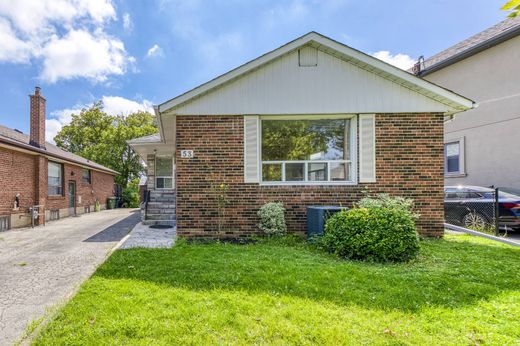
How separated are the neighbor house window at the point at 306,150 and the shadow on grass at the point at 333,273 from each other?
7.38 ft

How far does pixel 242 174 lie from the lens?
6984 mm

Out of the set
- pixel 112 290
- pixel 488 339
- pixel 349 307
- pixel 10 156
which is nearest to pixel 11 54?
pixel 10 156

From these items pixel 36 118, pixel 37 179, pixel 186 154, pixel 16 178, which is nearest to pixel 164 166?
pixel 37 179

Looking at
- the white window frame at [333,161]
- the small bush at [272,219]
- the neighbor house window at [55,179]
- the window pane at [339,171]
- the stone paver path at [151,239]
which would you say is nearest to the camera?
the stone paver path at [151,239]

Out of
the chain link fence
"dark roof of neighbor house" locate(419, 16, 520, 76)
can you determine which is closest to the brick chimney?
the chain link fence

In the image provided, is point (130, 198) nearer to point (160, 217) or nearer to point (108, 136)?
point (108, 136)

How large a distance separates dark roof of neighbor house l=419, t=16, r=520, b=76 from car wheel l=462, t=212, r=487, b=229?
7863 millimetres

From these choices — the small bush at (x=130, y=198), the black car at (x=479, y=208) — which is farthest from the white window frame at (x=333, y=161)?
the small bush at (x=130, y=198)

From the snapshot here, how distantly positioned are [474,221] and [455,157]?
573 centimetres

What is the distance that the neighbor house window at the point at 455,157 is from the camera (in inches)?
493

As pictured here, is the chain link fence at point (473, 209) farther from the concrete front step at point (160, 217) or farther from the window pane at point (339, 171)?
the concrete front step at point (160, 217)

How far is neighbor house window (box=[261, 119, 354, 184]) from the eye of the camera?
23.7 feet

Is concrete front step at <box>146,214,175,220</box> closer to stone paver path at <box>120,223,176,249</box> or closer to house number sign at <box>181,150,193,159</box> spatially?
stone paver path at <box>120,223,176,249</box>

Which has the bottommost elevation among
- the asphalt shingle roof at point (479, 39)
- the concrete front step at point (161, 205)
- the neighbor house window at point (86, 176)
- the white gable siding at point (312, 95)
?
the concrete front step at point (161, 205)
